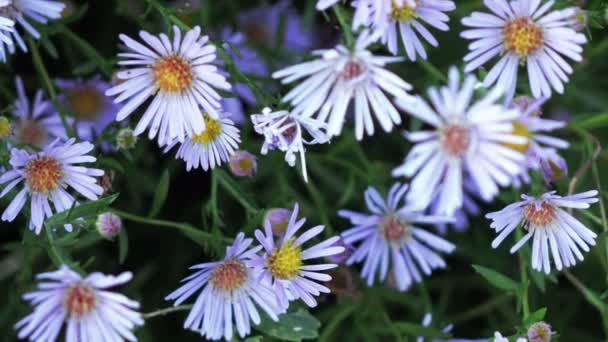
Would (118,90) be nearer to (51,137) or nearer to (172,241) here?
(51,137)

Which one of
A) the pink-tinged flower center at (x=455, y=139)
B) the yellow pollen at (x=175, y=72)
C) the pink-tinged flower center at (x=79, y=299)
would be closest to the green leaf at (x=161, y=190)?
the yellow pollen at (x=175, y=72)

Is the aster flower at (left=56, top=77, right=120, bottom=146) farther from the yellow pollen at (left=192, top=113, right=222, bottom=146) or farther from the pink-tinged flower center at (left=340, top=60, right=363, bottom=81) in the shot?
the pink-tinged flower center at (left=340, top=60, right=363, bottom=81)

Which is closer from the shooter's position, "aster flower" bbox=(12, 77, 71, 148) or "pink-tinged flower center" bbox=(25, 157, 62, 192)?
"pink-tinged flower center" bbox=(25, 157, 62, 192)

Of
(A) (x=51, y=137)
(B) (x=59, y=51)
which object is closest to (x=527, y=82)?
(A) (x=51, y=137)

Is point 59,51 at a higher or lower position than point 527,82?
higher

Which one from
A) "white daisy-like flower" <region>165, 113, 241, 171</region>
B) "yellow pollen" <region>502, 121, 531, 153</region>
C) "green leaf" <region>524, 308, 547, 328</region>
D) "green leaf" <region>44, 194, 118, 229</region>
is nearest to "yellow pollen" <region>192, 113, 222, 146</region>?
"white daisy-like flower" <region>165, 113, 241, 171</region>

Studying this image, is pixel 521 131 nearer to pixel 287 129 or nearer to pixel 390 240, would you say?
pixel 287 129
